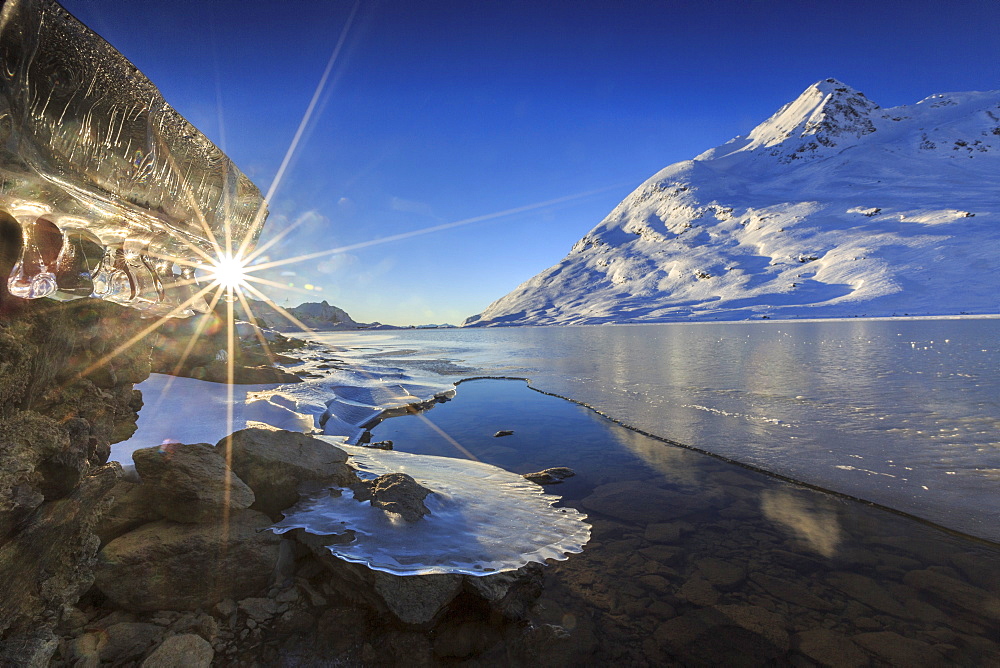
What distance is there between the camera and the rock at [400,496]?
15.7 ft

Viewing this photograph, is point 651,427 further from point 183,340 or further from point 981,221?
point 981,221

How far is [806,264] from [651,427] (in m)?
164

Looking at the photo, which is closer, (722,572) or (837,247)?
(722,572)

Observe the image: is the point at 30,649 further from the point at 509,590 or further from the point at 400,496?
the point at 509,590

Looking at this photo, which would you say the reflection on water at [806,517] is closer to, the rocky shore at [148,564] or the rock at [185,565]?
the rocky shore at [148,564]

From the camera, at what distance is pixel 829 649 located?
11.5ft

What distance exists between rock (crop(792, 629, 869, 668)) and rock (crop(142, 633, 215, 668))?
5.04 m

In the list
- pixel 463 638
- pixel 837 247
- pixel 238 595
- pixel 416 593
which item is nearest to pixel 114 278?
pixel 238 595

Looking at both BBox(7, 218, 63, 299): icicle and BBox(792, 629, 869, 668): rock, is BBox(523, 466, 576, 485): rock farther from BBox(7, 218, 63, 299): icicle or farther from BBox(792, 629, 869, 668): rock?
BBox(7, 218, 63, 299): icicle

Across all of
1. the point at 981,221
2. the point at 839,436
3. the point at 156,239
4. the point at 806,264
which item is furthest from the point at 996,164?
the point at 156,239

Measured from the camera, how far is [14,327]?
2254 millimetres

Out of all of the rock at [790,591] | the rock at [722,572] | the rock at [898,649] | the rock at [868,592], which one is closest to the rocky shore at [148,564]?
the rock at [722,572]

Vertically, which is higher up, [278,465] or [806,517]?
[278,465]

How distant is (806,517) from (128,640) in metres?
8.05
